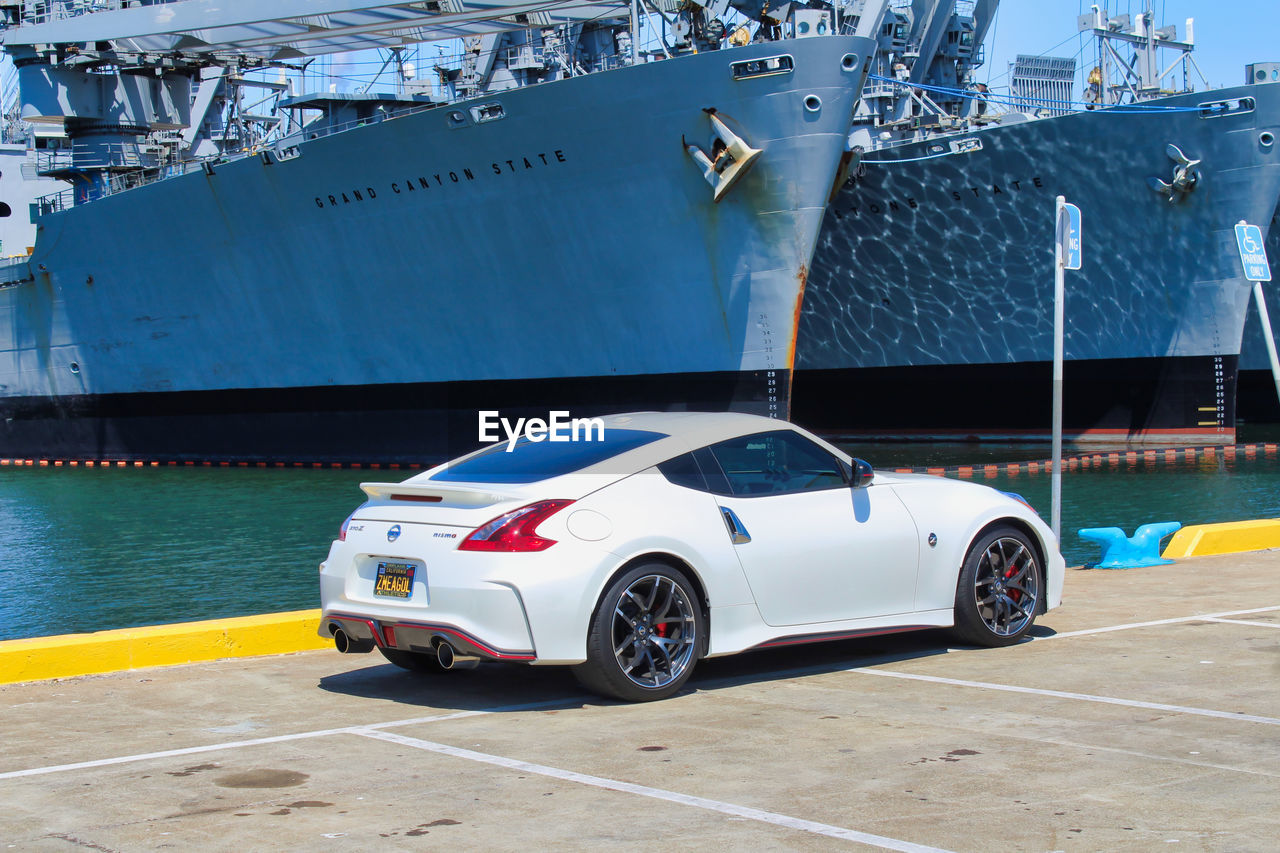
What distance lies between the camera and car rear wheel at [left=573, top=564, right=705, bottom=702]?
5.56 m

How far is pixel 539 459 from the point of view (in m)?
6.20

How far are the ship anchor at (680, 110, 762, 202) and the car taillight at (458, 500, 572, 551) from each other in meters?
19.5

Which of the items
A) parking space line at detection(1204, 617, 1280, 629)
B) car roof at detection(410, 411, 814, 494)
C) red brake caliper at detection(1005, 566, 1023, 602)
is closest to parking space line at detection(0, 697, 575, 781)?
car roof at detection(410, 411, 814, 494)

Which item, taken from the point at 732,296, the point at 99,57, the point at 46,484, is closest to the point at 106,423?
the point at 46,484

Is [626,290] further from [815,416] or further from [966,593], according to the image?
[966,593]

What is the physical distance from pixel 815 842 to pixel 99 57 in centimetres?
3373

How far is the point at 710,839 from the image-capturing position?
149 inches

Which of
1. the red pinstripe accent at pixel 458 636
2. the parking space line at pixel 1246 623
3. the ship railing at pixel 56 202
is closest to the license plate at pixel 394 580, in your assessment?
the red pinstripe accent at pixel 458 636

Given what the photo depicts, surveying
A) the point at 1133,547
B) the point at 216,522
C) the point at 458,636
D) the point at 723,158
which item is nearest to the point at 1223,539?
the point at 1133,547

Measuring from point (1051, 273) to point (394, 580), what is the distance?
29645 mm

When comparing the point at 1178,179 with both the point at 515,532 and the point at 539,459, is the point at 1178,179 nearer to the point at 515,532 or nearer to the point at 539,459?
the point at 539,459

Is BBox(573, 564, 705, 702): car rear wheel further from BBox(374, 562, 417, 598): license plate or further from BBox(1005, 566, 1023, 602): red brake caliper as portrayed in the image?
BBox(1005, 566, 1023, 602): red brake caliper

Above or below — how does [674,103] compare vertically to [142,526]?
above

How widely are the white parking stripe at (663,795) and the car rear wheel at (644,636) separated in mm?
835
